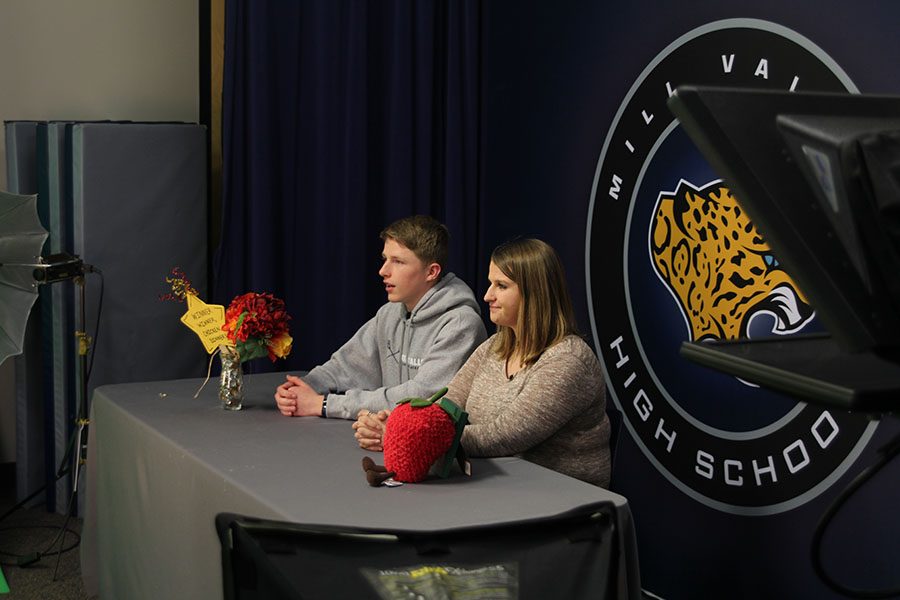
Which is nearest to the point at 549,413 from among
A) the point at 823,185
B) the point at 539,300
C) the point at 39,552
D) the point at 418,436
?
the point at 539,300

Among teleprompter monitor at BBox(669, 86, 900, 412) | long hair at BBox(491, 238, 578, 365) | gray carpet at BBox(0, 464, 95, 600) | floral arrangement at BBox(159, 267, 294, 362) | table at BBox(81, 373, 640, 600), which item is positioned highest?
teleprompter monitor at BBox(669, 86, 900, 412)

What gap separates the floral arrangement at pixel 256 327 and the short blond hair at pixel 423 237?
1.32 ft

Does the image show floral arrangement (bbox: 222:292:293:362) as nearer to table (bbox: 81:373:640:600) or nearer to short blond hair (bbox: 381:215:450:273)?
table (bbox: 81:373:640:600)

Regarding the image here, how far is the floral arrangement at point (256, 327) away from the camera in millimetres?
2697

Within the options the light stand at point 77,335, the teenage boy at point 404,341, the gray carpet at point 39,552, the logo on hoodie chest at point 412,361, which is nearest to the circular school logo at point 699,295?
the teenage boy at point 404,341

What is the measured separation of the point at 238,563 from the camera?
1413 mm

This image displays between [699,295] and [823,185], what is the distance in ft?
7.32

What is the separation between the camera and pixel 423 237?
2.93 meters

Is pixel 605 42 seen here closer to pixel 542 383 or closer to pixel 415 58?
pixel 415 58

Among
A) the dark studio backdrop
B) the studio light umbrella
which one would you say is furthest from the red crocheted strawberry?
the studio light umbrella

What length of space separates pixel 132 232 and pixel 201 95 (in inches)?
29.5

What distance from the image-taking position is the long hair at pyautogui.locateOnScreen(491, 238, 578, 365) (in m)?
2.54

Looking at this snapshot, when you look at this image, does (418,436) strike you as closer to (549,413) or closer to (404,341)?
(549,413)

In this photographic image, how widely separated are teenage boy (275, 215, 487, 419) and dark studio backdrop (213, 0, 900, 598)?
670 mm
